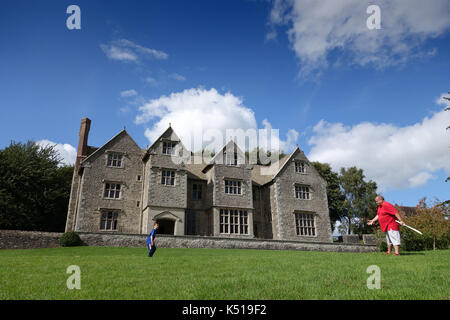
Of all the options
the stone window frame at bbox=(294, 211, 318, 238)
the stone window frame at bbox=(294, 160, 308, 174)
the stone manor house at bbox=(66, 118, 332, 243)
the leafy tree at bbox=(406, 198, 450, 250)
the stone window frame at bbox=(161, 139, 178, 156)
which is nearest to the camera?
→ the leafy tree at bbox=(406, 198, 450, 250)

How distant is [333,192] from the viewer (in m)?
50.6

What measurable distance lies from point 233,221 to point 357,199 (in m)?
26.0

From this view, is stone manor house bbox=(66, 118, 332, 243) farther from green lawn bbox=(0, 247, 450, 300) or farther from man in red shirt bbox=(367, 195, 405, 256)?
green lawn bbox=(0, 247, 450, 300)

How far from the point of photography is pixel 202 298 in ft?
18.3

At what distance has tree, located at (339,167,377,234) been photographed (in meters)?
48.8

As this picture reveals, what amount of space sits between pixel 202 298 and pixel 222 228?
26.2 m

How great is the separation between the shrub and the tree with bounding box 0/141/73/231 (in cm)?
1211

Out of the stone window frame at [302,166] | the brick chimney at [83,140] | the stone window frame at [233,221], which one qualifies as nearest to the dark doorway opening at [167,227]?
the stone window frame at [233,221]

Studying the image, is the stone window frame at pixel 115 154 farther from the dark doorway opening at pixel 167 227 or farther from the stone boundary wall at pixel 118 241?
the stone boundary wall at pixel 118 241

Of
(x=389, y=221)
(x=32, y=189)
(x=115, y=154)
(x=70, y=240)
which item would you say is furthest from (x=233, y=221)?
(x=32, y=189)

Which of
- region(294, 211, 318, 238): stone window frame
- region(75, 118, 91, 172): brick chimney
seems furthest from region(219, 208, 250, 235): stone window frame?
region(75, 118, 91, 172): brick chimney

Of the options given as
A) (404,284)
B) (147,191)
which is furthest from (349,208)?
(404,284)
